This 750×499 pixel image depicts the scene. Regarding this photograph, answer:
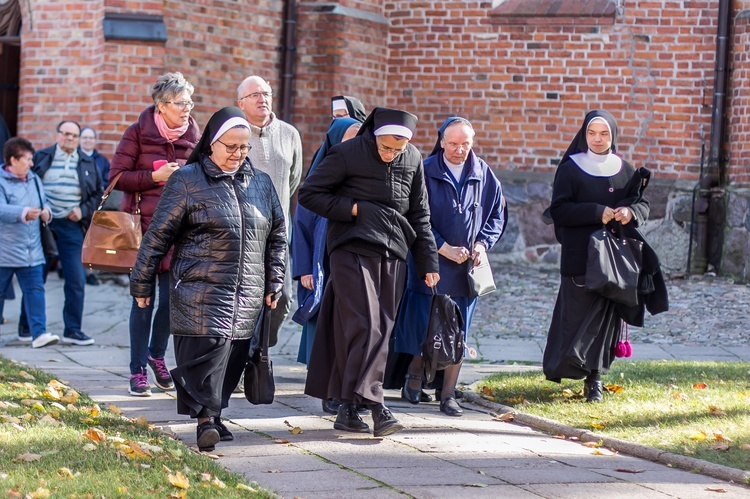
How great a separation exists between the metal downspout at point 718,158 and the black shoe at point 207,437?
954 centimetres

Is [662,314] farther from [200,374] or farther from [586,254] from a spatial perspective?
[200,374]

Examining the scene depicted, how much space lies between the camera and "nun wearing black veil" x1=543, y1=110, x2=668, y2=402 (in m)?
7.08

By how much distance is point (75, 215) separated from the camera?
32.4ft

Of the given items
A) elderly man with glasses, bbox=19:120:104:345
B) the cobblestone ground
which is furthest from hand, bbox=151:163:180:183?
the cobblestone ground

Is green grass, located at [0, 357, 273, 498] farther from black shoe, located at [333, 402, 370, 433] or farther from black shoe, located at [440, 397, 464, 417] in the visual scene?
black shoe, located at [440, 397, 464, 417]

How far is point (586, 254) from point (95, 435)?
3.29 meters

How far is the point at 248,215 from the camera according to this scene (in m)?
5.75

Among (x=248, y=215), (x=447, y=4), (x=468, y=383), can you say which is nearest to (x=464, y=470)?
(x=248, y=215)

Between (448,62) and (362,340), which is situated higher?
(448,62)

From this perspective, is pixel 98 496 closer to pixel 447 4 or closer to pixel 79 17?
pixel 79 17

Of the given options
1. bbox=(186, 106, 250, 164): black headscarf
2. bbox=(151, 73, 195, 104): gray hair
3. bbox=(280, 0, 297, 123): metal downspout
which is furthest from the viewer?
bbox=(280, 0, 297, 123): metal downspout

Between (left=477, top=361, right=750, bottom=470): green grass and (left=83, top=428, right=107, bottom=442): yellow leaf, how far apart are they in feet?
8.64

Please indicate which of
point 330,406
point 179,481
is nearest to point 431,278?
point 330,406

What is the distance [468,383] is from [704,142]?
713cm
